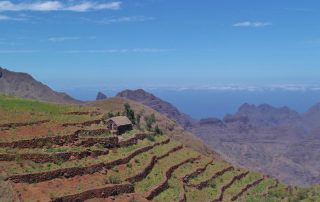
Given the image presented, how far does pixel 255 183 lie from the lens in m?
62.4

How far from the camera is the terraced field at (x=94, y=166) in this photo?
37.9 meters

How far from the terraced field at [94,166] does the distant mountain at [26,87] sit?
3888 inches

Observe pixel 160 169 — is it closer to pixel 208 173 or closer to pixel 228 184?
pixel 208 173

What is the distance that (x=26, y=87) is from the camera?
159 metres

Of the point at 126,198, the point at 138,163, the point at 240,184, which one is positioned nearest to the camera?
the point at 126,198

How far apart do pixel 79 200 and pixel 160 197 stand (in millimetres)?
9282

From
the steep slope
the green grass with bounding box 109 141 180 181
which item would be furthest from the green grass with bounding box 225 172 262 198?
the steep slope

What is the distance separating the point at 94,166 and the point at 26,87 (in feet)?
402

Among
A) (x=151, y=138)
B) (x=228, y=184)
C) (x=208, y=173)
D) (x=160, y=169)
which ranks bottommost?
(x=228, y=184)

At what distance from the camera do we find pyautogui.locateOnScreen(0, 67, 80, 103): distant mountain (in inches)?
6024

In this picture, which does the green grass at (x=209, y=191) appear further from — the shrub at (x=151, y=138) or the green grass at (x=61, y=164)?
the shrub at (x=151, y=138)

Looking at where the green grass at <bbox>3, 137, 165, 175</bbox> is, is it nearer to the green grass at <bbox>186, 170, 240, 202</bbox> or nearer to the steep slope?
the green grass at <bbox>186, 170, 240, 202</bbox>

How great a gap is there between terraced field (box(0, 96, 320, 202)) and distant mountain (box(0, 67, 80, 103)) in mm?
98744

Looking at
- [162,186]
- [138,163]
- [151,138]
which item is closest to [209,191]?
[162,186]
